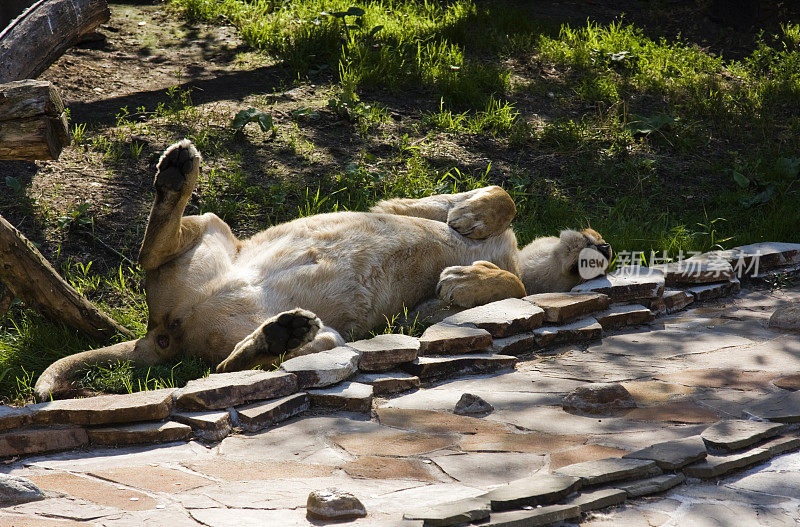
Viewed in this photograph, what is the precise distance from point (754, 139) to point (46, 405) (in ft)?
→ 23.5

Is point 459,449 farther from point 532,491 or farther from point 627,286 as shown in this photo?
point 627,286

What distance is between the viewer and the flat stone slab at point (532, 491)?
245 centimetres

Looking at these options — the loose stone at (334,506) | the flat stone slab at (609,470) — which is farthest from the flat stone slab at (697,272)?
the loose stone at (334,506)

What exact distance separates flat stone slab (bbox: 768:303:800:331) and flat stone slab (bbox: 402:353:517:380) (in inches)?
67.7

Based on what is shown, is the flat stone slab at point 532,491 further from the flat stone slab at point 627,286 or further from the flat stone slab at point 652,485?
the flat stone slab at point 627,286

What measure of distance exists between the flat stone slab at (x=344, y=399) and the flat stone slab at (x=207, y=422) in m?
0.44

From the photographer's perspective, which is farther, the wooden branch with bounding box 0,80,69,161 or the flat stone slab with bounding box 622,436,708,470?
the wooden branch with bounding box 0,80,69,161

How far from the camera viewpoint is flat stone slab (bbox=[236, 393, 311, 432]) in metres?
3.37

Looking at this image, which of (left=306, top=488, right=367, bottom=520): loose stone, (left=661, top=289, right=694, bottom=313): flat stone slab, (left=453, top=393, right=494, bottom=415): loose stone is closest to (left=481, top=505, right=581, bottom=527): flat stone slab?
(left=306, top=488, right=367, bottom=520): loose stone

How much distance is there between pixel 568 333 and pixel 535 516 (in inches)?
95.8

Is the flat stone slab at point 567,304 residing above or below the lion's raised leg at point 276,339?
below

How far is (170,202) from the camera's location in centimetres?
426

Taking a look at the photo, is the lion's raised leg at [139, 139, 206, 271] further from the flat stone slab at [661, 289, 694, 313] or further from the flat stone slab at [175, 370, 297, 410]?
the flat stone slab at [661, 289, 694, 313]

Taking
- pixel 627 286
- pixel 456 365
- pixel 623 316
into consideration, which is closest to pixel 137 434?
pixel 456 365
